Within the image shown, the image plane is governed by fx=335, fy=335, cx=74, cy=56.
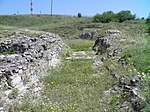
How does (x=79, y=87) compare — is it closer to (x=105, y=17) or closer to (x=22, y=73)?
(x=22, y=73)

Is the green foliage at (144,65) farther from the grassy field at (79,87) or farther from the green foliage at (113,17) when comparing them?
the green foliage at (113,17)

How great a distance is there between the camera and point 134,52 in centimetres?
1222

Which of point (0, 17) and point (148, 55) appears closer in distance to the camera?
point (148, 55)

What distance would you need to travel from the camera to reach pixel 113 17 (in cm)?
4656

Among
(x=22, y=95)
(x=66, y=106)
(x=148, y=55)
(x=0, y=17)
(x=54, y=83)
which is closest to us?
(x=66, y=106)

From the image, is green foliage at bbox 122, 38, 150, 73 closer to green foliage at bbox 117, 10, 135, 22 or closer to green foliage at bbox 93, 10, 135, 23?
green foliage at bbox 93, 10, 135, 23

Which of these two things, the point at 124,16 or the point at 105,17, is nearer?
the point at 105,17

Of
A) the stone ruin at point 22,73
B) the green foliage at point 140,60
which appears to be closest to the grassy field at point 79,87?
the green foliage at point 140,60

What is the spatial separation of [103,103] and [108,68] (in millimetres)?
4170

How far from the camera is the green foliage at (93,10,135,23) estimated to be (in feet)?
149

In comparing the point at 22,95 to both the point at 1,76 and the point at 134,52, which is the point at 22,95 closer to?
→ the point at 1,76

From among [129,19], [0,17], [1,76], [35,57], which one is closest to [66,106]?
[1,76]

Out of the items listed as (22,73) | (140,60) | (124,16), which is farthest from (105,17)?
(22,73)

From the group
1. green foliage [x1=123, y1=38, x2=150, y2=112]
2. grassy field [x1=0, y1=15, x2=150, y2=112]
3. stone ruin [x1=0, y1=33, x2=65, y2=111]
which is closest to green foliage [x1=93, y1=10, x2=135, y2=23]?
grassy field [x1=0, y1=15, x2=150, y2=112]
